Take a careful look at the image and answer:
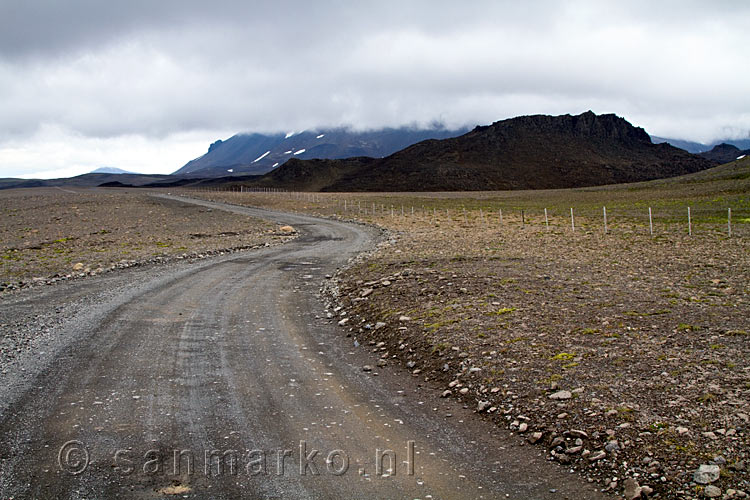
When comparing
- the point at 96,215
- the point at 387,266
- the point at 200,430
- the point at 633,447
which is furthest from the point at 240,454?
the point at 96,215

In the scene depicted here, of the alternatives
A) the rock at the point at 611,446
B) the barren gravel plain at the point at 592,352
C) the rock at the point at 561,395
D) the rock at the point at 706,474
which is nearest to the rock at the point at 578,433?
the barren gravel plain at the point at 592,352

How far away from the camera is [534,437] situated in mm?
6418

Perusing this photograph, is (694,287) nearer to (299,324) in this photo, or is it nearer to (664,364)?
(664,364)

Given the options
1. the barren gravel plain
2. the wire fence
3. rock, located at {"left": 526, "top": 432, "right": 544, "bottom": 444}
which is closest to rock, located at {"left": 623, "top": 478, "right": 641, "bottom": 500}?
the barren gravel plain

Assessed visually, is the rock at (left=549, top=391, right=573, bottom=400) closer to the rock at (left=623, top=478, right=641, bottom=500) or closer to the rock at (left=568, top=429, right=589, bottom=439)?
the rock at (left=568, top=429, right=589, bottom=439)

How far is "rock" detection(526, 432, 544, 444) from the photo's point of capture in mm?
6379

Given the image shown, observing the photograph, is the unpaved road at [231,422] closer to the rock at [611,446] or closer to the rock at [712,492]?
the rock at [611,446]

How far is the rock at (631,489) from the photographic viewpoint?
17.0ft

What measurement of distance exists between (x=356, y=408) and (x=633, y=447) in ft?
11.0

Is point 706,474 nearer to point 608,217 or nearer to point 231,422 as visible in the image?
point 231,422

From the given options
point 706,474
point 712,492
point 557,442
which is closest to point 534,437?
point 557,442

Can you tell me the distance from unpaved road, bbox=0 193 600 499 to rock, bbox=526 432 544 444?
19 centimetres

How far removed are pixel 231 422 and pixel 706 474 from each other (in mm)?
5134

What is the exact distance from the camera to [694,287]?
42.0 ft
